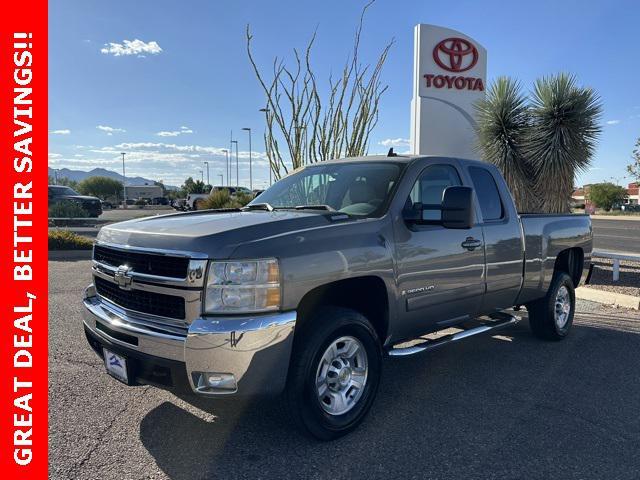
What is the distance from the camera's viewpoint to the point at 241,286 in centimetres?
294

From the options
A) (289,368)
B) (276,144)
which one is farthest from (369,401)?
(276,144)

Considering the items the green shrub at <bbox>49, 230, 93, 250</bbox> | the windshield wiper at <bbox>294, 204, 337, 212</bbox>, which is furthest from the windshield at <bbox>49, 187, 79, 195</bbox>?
the windshield wiper at <bbox>294, 204, 337, 212</bbox>

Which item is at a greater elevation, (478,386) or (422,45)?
(422,45)

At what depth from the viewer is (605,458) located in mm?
3217

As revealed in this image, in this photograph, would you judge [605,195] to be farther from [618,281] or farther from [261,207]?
[261,207]

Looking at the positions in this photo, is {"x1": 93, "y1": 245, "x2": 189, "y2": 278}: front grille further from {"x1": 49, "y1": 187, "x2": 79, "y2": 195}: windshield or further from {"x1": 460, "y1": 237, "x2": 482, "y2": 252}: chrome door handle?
{"x1": 49, "y1": 187, "x2": 79, "y2": 195}: windshield

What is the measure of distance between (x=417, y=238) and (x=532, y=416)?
5.16 ft

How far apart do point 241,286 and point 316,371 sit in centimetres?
76

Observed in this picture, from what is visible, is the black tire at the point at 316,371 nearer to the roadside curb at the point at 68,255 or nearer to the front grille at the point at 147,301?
the front grille at the point at 147,301

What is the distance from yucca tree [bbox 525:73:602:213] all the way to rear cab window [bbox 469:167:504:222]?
20.3 ft

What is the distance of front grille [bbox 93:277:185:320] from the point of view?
120 inches

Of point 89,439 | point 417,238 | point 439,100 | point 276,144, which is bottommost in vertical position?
point 89,439

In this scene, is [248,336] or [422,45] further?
[422,45]

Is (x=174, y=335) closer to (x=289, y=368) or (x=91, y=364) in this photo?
(x=289, y=368)
